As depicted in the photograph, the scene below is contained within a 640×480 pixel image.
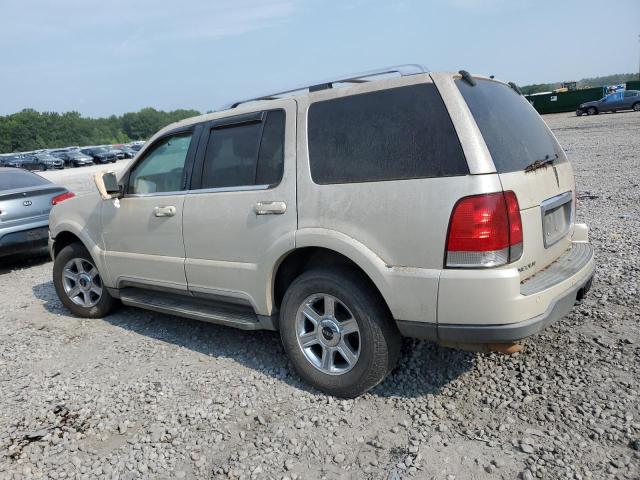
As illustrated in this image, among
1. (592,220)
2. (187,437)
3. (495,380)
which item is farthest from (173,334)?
(592,220)

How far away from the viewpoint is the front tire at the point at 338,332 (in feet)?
10.0

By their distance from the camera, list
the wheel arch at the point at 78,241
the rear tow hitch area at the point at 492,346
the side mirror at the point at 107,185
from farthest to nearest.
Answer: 1. the wheel arch at the point at 78,241
2. the side mirror at the point at 107,185
3. the rear tow hitch area at the point at 492,346

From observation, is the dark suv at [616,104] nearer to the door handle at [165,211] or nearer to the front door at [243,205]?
the front door at [243,205]

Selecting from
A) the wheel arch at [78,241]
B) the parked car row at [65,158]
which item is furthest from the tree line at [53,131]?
the wheel arch at [78,241]

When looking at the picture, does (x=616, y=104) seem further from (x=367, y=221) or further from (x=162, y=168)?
(x=367, y=221)

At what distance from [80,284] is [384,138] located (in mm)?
3763

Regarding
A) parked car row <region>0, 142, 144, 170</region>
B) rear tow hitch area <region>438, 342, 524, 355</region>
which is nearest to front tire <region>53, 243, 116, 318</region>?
rear tow hitch area <region>438, 342, 524, 355</region>

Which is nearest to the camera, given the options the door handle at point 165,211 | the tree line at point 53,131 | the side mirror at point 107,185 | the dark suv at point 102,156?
the door handle at point 165,211

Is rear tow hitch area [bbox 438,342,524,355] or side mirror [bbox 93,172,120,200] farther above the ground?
side mirror [bbox 93,172,120,200]

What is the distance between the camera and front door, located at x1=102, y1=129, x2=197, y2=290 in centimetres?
409

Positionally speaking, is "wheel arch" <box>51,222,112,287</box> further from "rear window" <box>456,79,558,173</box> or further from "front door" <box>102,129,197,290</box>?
"rear window" <box>456,79,558,173</box>

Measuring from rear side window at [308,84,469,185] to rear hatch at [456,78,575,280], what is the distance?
0.22 metres

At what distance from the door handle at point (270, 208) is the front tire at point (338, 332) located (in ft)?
1.48

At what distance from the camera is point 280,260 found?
342 centimetres
